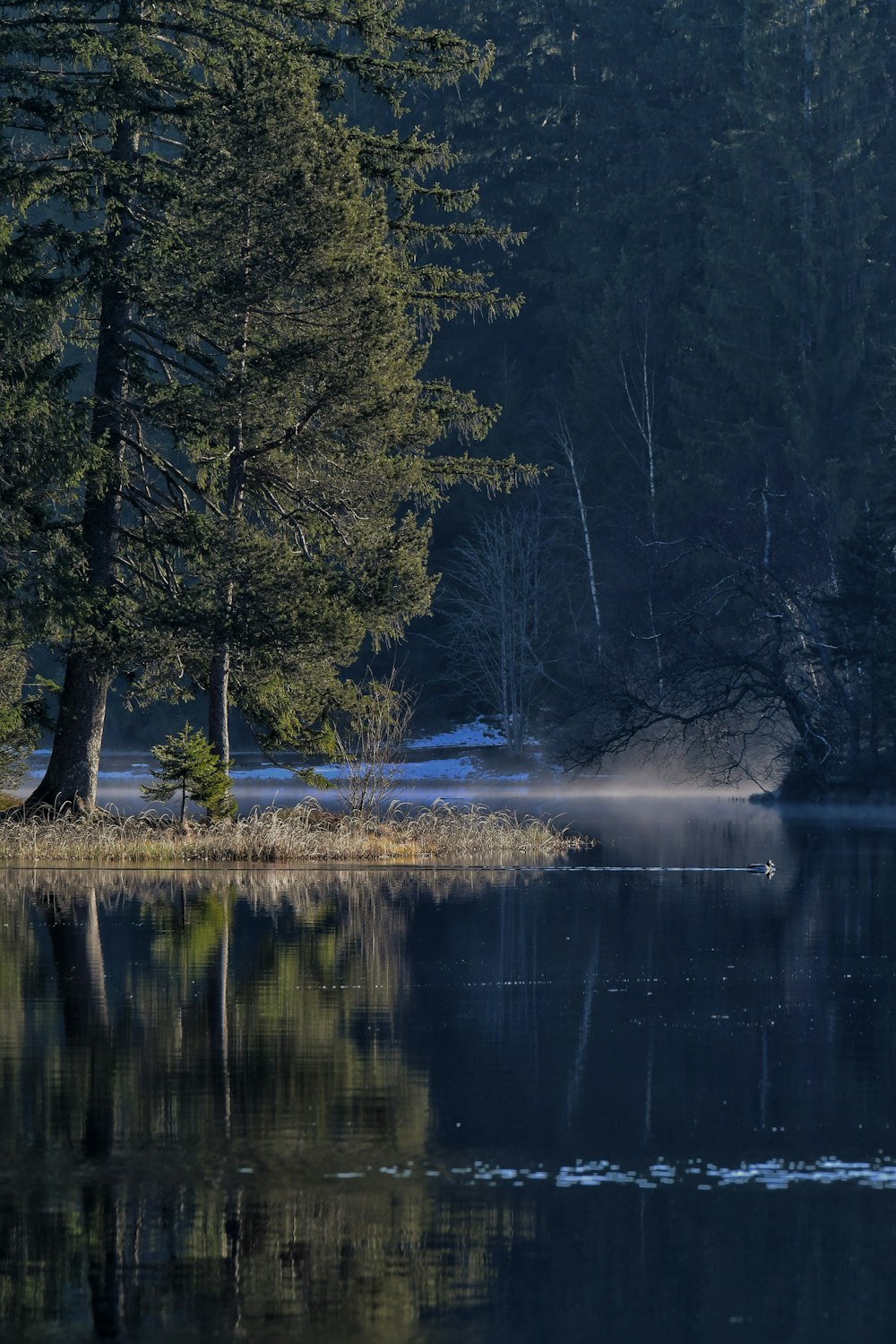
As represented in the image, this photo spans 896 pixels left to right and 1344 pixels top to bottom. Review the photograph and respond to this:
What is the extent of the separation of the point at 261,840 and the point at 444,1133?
1847cm

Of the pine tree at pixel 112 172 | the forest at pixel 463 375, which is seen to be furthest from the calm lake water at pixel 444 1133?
the pine tree at pixel 112 172

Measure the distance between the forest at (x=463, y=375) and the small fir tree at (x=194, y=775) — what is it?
3.81 feet

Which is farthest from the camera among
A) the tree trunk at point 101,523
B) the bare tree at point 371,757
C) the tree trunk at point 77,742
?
the tree trunk at point 77,742

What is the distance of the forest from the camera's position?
28.5 m

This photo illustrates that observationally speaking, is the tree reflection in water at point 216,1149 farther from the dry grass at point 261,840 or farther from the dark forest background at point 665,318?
the dark forest background at point 665,318

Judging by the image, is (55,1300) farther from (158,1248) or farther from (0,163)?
(0,163)

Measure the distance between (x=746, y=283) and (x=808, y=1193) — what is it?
220ft

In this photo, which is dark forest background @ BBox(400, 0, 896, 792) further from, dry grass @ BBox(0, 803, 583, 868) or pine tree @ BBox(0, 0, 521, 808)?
pine tree @ BBox(0, 0, 521, 808)

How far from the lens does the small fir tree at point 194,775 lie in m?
28.8

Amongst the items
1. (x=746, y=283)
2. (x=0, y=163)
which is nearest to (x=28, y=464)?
(x=0, y=163)

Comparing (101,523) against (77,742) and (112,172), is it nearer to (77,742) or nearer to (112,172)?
(77,742)

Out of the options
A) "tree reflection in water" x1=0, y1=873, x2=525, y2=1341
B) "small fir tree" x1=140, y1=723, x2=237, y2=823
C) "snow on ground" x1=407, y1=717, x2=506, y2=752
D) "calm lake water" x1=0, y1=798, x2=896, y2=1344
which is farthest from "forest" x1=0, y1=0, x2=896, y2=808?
"tree reflection in water" x1=0, y1=873, x2=525, y2=1341

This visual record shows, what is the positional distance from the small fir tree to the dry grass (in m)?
0.38

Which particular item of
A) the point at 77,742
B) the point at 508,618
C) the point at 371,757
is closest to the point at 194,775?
the point at 77,742
